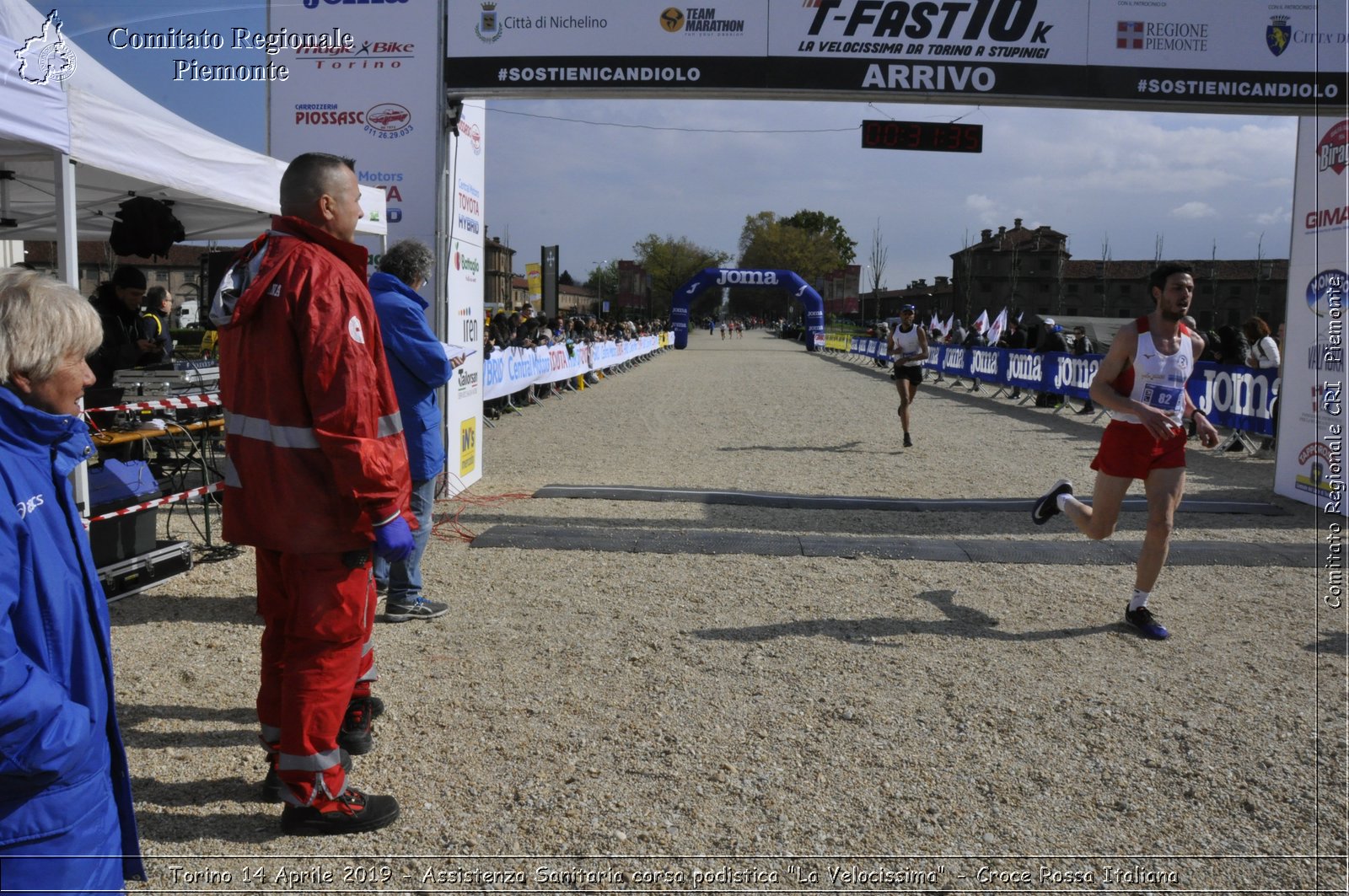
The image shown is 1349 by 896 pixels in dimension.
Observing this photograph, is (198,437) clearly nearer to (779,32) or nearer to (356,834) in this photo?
(779,32)

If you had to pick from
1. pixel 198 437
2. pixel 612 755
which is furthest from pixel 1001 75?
pixel 198 437

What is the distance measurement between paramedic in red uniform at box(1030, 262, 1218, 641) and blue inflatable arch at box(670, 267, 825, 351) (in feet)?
168

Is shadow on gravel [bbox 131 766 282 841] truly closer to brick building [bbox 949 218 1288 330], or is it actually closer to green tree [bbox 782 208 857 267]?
brick building [bbox 949 218 1288 330]

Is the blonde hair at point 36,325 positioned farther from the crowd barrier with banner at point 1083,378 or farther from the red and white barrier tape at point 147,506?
the crowd barrier with banner at point 1083,378

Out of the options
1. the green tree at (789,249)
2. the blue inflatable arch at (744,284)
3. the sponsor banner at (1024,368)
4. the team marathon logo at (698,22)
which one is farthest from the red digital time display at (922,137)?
the green tree at (789,249)

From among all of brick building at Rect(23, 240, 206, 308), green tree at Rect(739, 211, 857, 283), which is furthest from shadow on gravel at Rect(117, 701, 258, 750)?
green tree at Rect(739, 211, 857, 283)

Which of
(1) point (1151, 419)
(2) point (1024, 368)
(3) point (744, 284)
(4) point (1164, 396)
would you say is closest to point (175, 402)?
(1) point (1151, 419)

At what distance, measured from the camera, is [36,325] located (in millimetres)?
1633

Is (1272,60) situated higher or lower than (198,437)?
higher

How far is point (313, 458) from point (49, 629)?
115 centimetres

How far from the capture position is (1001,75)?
8.04 metres

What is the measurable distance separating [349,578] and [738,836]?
149cm

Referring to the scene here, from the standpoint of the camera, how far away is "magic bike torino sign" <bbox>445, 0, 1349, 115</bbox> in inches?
310

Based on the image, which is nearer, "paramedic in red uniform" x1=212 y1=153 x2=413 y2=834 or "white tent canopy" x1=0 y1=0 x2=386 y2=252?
"paramedic in red uniform" x1=212 y1=153 x2=413 y2=834
